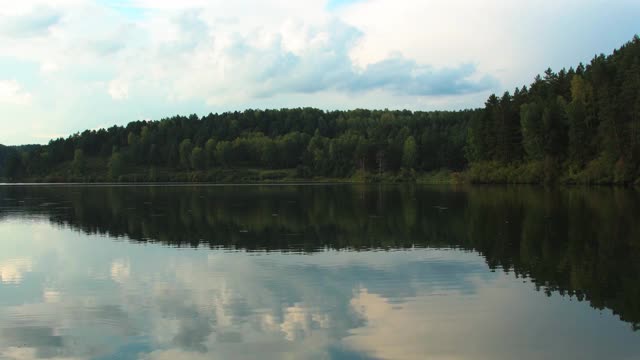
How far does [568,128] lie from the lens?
394 ft

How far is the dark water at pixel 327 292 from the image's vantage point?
16.9 metres

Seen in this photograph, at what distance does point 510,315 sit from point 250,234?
25262 millimetres

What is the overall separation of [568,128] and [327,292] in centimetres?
10781

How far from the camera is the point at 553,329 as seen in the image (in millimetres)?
18125

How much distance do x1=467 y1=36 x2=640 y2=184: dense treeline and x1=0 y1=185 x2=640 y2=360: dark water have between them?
6129 centimetres

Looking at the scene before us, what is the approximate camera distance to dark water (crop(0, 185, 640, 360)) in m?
16.9

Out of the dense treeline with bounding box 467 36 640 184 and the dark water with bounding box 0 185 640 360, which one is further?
the dense treeline with bounding box 467 36 640 184

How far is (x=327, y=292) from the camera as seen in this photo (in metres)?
23.5

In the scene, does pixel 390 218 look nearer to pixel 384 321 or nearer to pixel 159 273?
pixel 159 273

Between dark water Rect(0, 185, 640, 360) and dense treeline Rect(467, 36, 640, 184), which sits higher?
dense treeline Rect(467, 36, 640, 184)

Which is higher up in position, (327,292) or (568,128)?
(568,128)

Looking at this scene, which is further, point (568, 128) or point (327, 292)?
point (568, 128)

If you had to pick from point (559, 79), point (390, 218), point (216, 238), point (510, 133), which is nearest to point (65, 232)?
point (216, 238)

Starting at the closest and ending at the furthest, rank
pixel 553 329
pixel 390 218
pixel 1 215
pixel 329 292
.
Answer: pixel 553 329 → pixel 329 292 → pixel 390 218 → pixel 1 215
